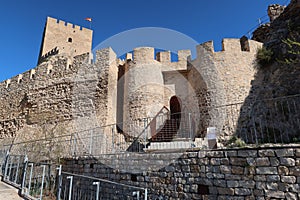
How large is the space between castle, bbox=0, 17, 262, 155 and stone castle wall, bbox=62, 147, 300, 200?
348 cm

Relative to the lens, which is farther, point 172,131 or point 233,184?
point 172,131

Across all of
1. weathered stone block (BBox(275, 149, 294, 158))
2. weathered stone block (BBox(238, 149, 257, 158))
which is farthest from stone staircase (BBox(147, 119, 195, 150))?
weathered stone block (BBox(275, 149, 294, 158))

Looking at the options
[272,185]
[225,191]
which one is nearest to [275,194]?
[272,185]

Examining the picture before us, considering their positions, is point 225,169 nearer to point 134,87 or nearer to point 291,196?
point 291,196

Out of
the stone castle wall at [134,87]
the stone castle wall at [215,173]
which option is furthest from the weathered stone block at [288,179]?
the stone castle wall at [134,87]

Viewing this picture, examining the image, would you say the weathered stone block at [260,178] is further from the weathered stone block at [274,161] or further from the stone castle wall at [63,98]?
the stone castle wall at [63,98]

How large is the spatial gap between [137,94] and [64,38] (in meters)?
17.2

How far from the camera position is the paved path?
4511 mm

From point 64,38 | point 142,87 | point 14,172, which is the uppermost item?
point 64,38

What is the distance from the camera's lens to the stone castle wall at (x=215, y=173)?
337 cm

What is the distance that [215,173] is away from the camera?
4.08 metres

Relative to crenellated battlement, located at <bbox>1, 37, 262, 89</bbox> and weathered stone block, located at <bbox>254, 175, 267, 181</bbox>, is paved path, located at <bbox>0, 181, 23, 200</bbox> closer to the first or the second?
weathered stone block, located at <bbox>254, 175, 267, 181</bbox>

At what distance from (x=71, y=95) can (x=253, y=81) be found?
10374mm

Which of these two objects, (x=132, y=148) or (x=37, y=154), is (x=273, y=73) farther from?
(x=37, y=154)
